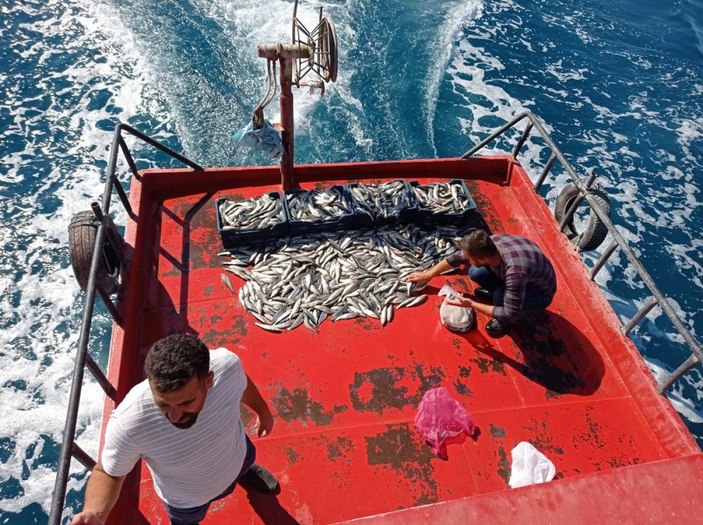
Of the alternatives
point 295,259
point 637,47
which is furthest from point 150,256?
point 637,47

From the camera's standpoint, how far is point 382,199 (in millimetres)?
6949

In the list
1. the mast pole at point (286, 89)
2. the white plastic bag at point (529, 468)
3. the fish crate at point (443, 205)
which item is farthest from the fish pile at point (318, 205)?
the white plastic bag at point (529, 468)

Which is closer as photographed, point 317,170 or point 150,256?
point 150,256

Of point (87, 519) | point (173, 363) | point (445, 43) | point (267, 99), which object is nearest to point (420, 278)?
point (267, 99)

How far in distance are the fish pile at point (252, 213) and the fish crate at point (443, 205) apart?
7.30ft

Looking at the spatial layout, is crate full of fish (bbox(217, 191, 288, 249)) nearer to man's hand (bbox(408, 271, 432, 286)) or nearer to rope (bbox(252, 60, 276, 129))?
rope (bbox(252, 60, 276, 129))

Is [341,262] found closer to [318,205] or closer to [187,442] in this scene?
[318,205]

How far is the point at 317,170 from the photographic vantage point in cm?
770

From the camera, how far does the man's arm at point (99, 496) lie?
2.41 meters

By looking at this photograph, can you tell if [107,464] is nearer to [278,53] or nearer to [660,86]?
[278,53]

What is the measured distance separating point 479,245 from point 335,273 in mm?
2275

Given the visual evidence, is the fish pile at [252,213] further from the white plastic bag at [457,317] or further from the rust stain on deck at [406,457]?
the rust stain on deck at [406,457]

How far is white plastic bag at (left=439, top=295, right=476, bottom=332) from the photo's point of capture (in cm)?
575

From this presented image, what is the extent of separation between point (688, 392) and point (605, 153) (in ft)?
24.4
